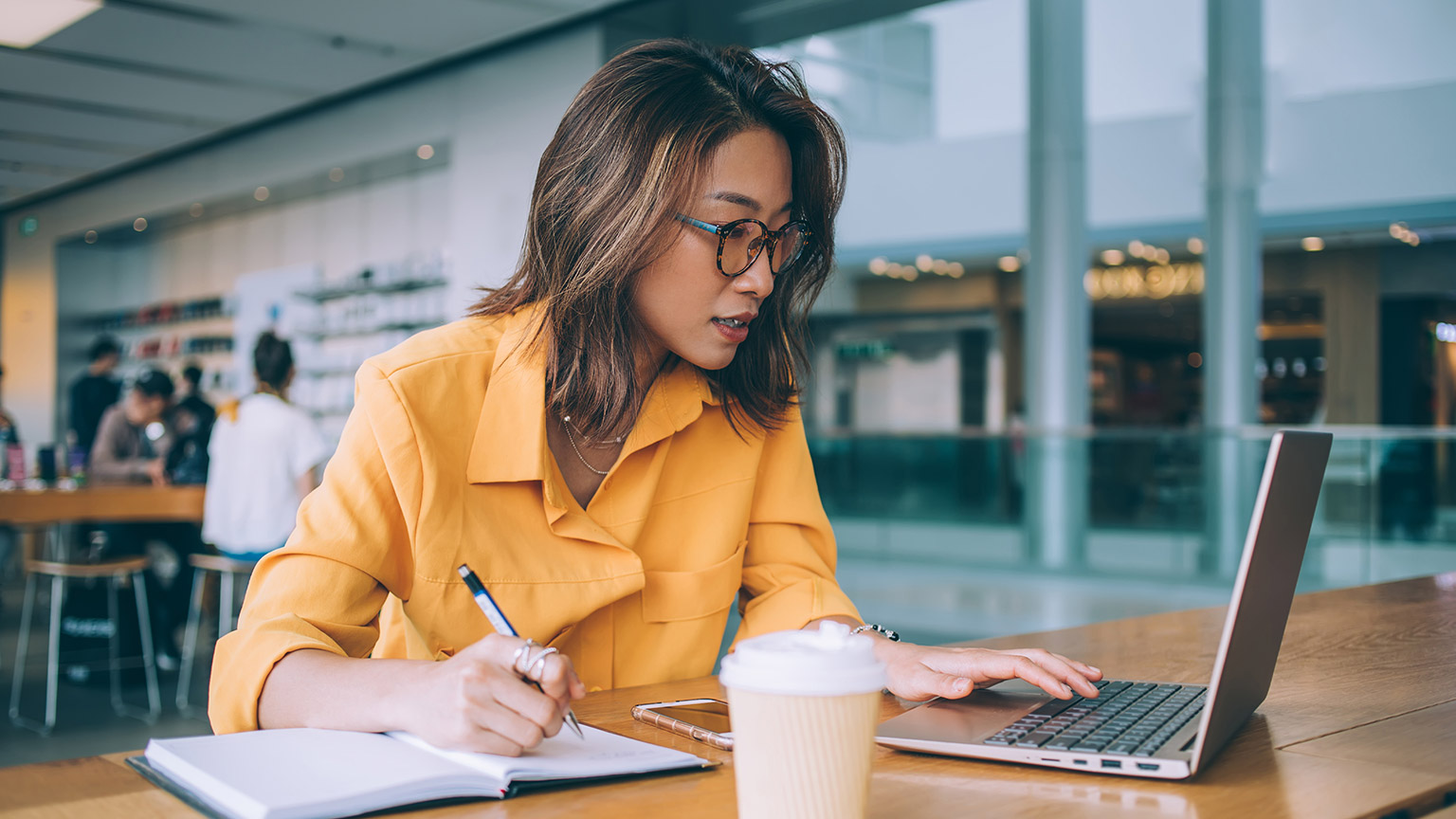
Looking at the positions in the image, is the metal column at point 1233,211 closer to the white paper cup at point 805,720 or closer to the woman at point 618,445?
the woman at point 618,445

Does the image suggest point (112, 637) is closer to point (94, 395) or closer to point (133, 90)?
point (94, 395)

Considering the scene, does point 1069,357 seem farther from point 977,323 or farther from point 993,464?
point 977,323

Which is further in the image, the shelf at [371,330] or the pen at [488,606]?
the shelf at [371,330]

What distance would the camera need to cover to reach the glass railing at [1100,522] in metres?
5.23

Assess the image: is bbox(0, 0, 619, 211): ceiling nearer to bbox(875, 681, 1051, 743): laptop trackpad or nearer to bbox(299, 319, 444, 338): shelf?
bbox(299, 319, 444, 338): shelf

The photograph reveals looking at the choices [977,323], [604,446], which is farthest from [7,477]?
[977,323]

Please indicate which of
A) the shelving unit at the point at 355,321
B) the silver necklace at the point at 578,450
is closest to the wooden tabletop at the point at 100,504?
the shelving unit at the point at 355,321

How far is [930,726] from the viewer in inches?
33.7

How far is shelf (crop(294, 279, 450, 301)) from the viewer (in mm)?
7516

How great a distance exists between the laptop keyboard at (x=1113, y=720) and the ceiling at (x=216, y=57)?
17.9 feet

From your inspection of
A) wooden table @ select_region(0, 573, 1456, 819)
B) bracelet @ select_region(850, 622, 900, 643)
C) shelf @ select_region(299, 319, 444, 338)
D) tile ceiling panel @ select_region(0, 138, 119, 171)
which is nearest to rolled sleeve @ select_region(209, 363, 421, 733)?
wooden table @ select_region(0, 573, 1456, 819)

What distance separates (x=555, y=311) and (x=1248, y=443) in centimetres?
505

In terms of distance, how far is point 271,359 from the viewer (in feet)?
15.3

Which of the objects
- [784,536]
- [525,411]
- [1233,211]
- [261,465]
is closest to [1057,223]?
[1233,211]
